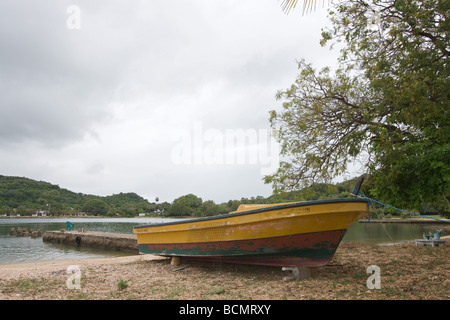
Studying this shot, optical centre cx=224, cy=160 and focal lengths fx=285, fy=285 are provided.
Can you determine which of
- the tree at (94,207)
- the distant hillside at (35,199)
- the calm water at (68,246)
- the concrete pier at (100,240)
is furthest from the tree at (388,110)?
the tree at (94,207)

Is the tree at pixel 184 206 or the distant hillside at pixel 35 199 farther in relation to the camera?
the tree at pixel 184 206

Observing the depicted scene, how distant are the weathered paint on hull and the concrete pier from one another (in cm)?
1655

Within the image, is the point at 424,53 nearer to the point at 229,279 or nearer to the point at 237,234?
the point at 237,234

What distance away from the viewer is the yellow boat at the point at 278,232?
18.0ft

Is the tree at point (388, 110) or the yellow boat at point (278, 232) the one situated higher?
the tree at point (388, 110)

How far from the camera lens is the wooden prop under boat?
548cm

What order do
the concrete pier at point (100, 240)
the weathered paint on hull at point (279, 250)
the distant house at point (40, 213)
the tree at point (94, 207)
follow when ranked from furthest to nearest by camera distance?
the tree at point (94, 207) < the distant house at point (40, 213) < the concrete pier at point (100, 240) < the weathered paint on hull at point (279, 250)

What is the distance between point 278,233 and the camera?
5.95 m

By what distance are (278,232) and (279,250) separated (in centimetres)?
45

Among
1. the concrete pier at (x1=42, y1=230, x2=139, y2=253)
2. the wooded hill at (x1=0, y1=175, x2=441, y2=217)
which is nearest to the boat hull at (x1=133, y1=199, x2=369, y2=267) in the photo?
the concrete pier at (x1=42, y1=230, x2=139, y2=253)

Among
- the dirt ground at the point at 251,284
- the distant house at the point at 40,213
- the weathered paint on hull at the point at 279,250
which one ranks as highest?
the weathered paint on hull at the point at 279,250

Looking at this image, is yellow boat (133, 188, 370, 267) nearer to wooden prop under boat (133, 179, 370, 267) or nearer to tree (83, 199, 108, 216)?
wooden prop under boat (133, 179, 370, 267)

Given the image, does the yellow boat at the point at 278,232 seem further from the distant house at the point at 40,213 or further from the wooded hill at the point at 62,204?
the distant house at the point at 40,213
